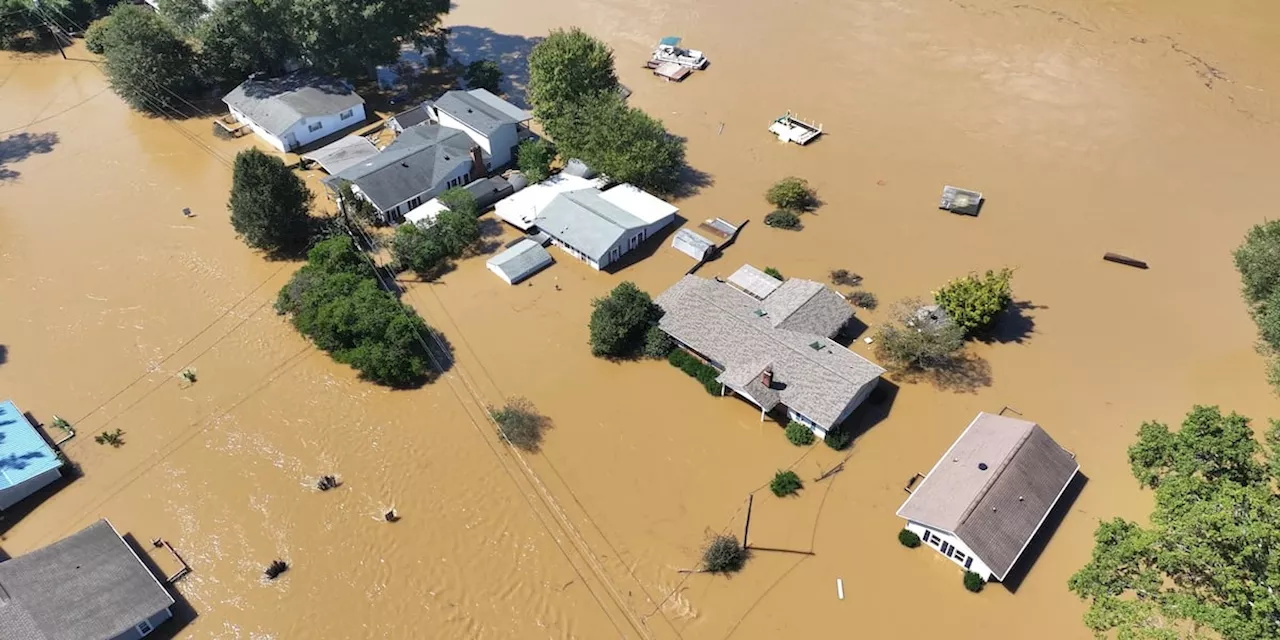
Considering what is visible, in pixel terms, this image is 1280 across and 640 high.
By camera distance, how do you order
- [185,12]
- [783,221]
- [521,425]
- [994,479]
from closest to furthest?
[994,479] → [521,425] → [783,221] → [185,12]

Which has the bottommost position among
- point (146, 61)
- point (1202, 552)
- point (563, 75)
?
point (1202, 552)

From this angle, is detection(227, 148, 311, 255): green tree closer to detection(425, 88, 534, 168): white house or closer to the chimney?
the chimney

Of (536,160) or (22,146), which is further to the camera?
(22,146)

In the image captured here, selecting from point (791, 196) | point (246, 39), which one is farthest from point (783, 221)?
point (246, 39)

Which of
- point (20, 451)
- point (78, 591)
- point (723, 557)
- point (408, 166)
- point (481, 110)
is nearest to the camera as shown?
point (78, 591)

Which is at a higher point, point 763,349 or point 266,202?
point 266,202

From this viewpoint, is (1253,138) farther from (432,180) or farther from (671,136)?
(432,180)

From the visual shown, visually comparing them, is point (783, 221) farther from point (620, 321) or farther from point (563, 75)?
point (563, 75)
